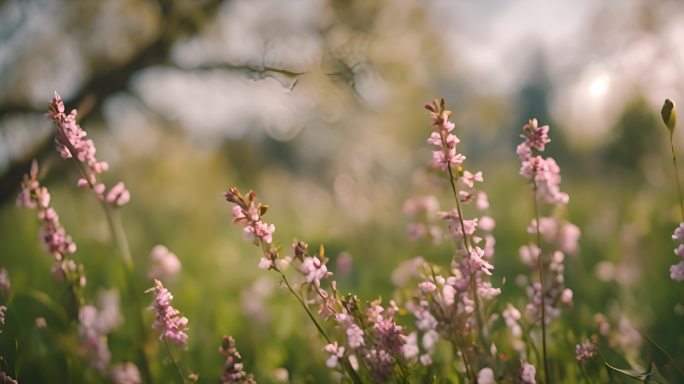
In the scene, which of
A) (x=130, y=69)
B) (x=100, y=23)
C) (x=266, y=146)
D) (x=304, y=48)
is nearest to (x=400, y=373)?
(x=304, y=48)

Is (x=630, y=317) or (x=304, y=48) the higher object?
(x=304, y=48)

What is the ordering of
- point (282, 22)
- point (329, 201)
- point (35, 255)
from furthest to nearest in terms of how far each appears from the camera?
point (329, 201), point (35, 255), point (282, 22)

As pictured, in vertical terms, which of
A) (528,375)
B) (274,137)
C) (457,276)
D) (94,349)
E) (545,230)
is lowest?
(528,375)

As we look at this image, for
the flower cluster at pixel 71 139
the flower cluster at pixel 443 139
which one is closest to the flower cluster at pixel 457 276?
the flower cluster at pixel 443 139

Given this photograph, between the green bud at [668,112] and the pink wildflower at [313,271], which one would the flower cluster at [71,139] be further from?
the green bud at [668,112]

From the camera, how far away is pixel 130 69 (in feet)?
13.8

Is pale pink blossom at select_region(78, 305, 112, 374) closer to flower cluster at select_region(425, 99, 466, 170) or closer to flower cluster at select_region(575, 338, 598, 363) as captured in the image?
flower cluster at select_region(425, 99, 466, 170)

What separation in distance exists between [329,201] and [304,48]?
867cm

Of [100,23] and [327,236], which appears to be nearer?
[100,23]

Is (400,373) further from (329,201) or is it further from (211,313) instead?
(329,201)

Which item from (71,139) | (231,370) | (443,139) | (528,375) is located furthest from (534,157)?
(71,139)

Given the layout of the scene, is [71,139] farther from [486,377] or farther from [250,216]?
[486,377]

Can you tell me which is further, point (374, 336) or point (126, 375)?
point (126, 375)

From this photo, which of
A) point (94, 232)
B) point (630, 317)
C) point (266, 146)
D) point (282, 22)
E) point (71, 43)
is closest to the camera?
point (630, 317)
